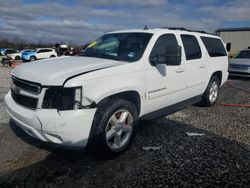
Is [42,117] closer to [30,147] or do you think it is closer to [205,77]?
[30,147]

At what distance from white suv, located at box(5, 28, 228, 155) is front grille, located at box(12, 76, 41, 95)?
0.01m

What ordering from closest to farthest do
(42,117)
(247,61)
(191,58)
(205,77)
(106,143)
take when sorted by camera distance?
(42,117), (106,143), (191,58), (205,77), (247,61)

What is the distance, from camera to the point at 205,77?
5.90 m

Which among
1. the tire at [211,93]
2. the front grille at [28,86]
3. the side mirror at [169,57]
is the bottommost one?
the tire at [211,93]

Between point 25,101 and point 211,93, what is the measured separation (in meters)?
4.69

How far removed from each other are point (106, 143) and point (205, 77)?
10.9 ft

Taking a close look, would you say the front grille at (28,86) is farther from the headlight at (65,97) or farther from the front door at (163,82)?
the front door at (163,82)

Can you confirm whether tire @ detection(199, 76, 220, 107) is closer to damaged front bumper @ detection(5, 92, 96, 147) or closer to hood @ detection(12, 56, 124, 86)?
hood @ detection(12, 56, 124, 86)

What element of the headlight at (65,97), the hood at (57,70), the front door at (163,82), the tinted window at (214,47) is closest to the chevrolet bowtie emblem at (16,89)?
the hood at (57,70)

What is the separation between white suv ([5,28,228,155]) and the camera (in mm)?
3180

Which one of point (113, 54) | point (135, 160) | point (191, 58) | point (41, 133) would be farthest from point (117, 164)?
point (191, 58)

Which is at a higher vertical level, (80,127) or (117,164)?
(80,127)

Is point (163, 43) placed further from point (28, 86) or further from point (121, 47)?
point (28, 86)

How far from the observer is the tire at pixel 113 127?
3.39 meters
